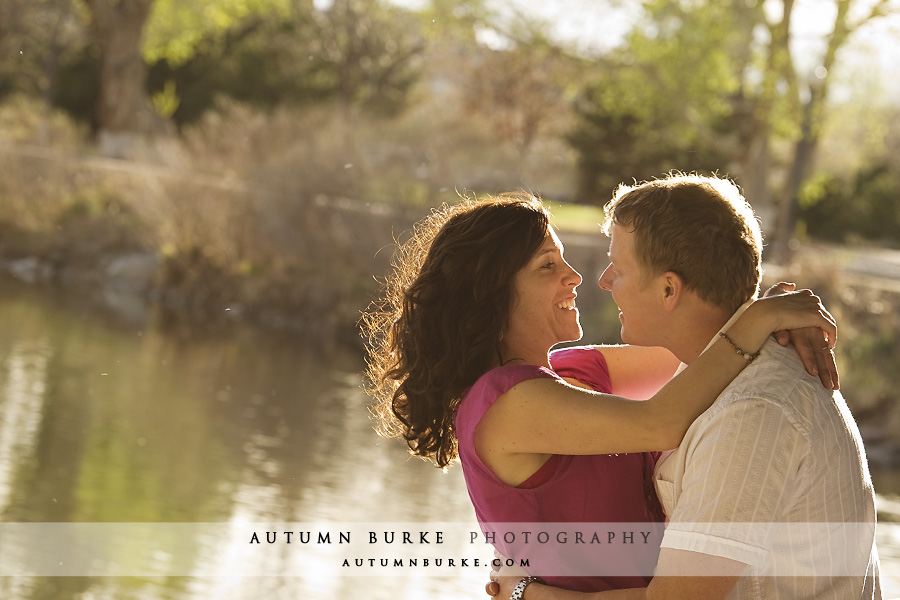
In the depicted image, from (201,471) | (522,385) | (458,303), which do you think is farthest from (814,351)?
(201,471)

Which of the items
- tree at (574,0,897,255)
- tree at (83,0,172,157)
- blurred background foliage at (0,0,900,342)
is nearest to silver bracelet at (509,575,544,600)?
blurred background foliage at (0,0,900,342)

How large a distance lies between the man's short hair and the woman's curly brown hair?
219mm

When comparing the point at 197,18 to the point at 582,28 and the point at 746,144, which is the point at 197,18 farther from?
the point at 746,144

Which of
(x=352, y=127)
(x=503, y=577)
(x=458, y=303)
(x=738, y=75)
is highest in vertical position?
(x=458, y=303)

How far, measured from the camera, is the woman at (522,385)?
6.65 feet

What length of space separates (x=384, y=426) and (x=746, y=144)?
1750 centimetres

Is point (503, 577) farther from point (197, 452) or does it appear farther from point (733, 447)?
point (197, 452)

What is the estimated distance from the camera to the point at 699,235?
2031 mm

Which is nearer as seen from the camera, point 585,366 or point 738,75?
point 585,366

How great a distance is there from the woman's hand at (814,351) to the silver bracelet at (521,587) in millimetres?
595

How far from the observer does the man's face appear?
6.89 ft

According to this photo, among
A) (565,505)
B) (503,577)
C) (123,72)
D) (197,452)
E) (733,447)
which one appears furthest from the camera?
(123,72)

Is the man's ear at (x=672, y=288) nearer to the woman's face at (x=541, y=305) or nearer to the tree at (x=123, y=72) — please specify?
the woman's face at (x=541, y=305)

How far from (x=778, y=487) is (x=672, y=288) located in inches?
14.9
